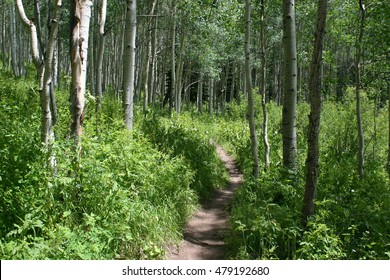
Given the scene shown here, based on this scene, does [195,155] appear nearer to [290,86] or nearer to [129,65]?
[129,65]

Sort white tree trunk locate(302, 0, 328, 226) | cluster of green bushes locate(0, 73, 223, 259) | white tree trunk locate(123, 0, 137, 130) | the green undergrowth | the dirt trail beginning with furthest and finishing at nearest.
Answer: the green undergrowth → white tree trunk locate(123, 0, 137, 130) → the dirt trail → white tree trunk locate(302, 0, 328, 226) → cluster of green bushes locate(0, 73, 223, 259)

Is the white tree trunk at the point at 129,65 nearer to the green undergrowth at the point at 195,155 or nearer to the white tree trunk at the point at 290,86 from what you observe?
the green undergrowth at the point at 195,155

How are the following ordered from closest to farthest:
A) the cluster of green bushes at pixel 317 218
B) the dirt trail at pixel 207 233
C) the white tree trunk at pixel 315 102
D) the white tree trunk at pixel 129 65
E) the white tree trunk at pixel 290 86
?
the white tree trunk at pixel 315 102
the cluster of green bushes at pixel 317 218
the dirt trail at pixel 207 233
the white tree trunk at pixel 290 86
the white tree trunk at pixel 129 65

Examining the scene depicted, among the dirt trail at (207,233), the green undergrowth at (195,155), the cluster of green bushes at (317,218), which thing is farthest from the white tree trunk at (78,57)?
the green undergrowth at (195,155)

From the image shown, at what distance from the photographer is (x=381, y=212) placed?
6020 mm

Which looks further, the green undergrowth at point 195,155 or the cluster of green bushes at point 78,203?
the green undergrowth at point 195,155

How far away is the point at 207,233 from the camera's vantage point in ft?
22.2

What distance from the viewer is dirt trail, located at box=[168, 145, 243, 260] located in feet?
19.1

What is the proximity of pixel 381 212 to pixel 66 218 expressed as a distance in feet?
14.7

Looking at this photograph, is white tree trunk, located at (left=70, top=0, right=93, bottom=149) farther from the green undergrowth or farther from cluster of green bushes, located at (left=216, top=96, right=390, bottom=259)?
the green undergrowth

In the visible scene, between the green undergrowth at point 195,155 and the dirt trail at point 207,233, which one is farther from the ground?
the green undergrowth at point 195,155

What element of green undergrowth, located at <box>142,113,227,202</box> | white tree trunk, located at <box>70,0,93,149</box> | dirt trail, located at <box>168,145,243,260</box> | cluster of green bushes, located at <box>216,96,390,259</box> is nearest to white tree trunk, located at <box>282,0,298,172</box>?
cluster of green bushes, located at <box>216,96,390,259</box>

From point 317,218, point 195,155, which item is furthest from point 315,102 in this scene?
point 195,155

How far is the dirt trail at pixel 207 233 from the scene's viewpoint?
5.83 meters
